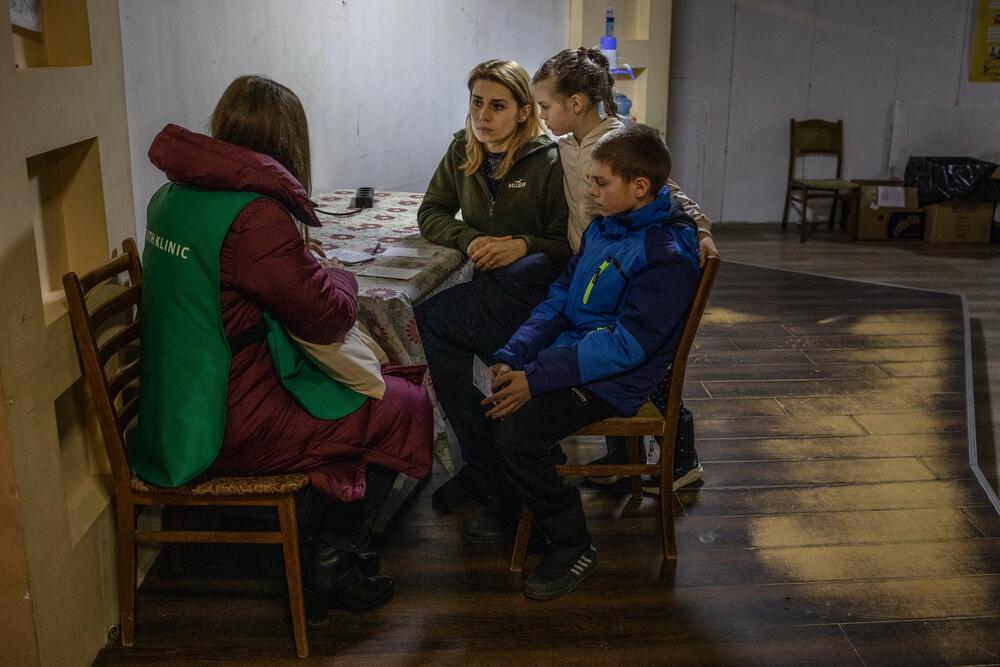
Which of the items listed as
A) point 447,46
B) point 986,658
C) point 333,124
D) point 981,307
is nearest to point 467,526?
point 986,658

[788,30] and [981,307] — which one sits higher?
[788,30]

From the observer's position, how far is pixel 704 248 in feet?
8.48

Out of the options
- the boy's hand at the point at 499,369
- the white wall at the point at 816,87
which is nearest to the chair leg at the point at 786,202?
the white wall at the point at 816,87

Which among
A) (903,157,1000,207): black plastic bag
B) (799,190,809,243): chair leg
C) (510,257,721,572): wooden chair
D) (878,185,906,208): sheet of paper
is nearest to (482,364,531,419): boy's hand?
(510,257,721,572): wooden chair

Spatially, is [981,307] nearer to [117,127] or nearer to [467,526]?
[467,526]

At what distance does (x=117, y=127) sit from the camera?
7.45 ft

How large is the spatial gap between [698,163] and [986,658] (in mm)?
5635

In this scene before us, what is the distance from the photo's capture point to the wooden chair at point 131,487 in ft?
6.51

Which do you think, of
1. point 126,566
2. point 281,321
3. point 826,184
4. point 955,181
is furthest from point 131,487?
point 955,181

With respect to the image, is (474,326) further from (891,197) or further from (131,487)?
(891,197)

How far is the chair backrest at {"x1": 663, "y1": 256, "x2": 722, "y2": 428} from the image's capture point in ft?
7.68

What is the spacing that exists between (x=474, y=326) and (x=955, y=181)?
5378 millimetres

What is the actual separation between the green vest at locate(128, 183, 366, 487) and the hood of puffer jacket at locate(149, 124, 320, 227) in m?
0.02

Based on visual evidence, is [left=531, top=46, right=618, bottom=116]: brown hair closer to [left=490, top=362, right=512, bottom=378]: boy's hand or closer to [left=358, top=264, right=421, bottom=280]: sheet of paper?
[left=358, top=264, right=421, bottom=280]: sheet of paper
